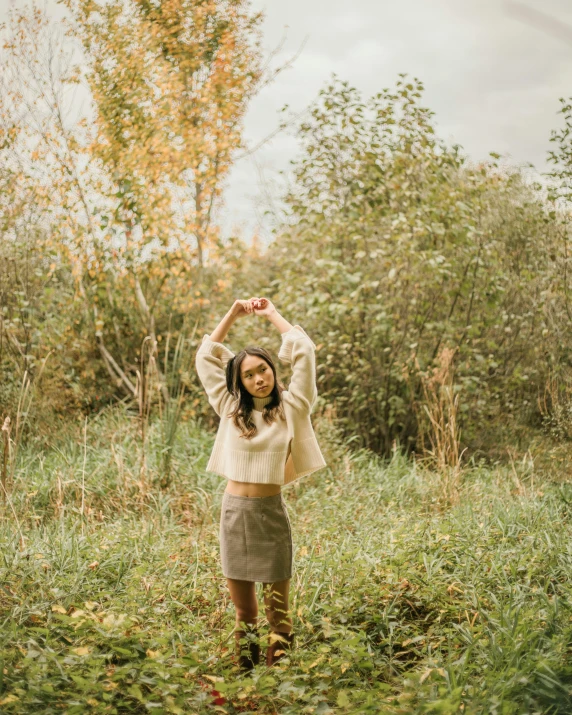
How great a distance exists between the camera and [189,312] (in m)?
7.72

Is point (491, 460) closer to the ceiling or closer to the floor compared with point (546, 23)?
closer to the floor

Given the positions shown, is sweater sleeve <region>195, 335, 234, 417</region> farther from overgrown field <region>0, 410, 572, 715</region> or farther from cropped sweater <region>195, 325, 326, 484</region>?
overgrown field <region>0, 410, 572, 715</region>

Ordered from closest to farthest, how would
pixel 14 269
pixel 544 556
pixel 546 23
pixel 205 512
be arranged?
pixel 546 23, pixel 544 556, pixel 205 512, pixel 14 269

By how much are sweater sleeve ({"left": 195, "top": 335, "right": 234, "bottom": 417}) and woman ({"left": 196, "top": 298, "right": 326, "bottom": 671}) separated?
27 mm

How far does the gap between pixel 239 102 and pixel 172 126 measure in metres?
0.82

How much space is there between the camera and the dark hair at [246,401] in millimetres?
2875

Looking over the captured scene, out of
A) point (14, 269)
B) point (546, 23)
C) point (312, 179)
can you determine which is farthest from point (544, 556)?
point (14, 269)

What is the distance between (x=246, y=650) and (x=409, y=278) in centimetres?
405

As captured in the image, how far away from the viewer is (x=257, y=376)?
112 inches

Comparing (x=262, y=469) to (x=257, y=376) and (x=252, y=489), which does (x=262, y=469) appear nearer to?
(x=252, y=489)

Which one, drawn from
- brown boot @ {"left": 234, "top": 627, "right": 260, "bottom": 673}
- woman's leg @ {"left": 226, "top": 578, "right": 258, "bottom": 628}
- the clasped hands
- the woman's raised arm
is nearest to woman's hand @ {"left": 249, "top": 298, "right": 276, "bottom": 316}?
the clasped hands

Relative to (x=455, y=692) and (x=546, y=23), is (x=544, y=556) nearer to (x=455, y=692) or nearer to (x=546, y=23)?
(x=455, y=692)

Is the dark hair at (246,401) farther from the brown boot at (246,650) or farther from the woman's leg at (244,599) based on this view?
the brown boot at (246,650)

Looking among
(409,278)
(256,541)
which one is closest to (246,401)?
(256,541)
